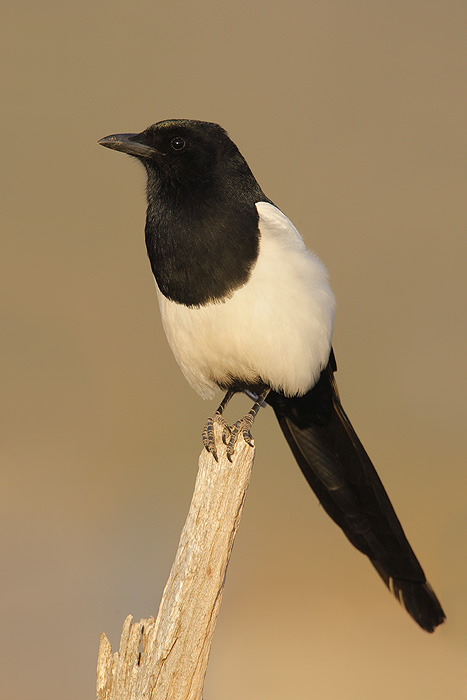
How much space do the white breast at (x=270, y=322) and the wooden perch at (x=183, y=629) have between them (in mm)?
622

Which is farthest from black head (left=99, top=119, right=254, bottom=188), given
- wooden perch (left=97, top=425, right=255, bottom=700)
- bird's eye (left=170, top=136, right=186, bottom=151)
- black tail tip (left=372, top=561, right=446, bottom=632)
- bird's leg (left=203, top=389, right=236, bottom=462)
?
black tail tip (left=372, top=561, right=446, bottom=632)

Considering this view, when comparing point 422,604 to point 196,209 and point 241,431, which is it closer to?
point 241,431

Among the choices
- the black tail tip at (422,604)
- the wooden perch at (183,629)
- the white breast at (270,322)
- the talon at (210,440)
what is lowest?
the wooden perch at (183,629)

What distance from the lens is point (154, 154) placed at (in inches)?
105

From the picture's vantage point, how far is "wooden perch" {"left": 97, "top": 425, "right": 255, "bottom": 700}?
1.94 m

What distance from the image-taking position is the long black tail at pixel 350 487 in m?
2.79

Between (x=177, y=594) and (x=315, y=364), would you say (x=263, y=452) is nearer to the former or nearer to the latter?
(x=315, y=364)

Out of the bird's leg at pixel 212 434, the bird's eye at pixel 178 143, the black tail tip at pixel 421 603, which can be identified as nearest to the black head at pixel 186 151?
the bird's eye at pixel 178 143

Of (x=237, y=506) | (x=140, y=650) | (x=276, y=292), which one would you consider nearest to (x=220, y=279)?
(x=276, y=292)

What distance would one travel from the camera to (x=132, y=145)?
2.67 m

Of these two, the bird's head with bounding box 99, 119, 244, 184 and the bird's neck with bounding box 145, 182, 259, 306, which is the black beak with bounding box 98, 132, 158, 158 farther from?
the bird's neck with bounding box 145, 182, 259, 306

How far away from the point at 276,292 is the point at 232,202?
36cm

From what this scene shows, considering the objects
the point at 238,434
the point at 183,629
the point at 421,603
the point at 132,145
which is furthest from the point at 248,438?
the point at 132,145

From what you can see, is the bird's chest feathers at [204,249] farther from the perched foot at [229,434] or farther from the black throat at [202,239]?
the perched foot at [229,434]
